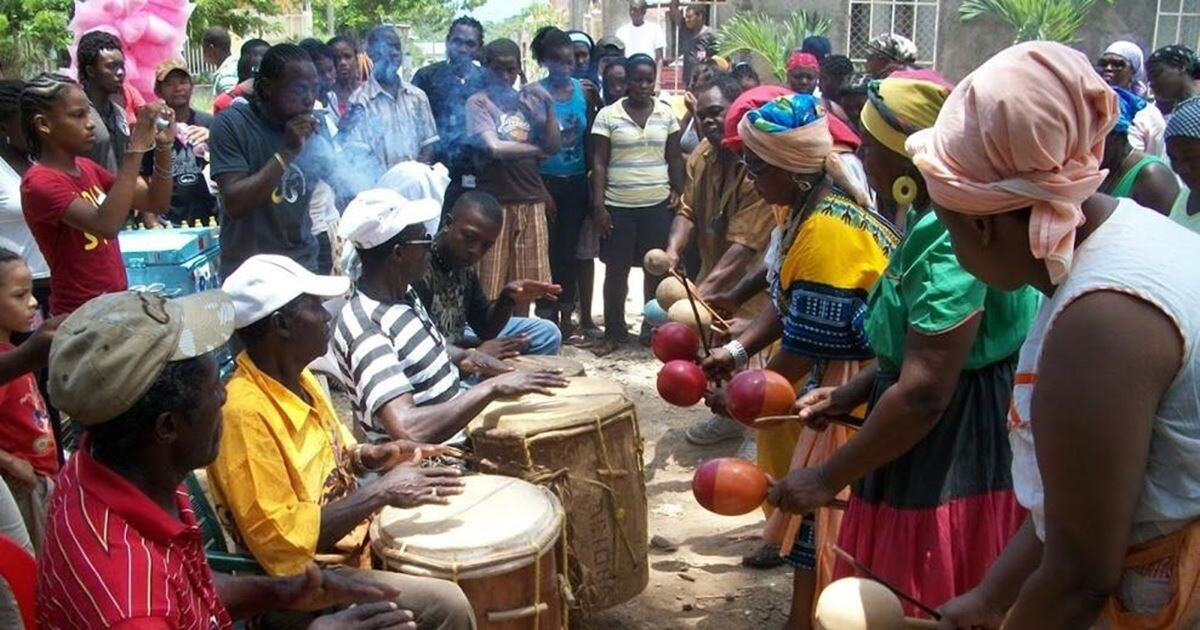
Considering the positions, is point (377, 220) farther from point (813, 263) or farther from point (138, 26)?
point (138, 26)

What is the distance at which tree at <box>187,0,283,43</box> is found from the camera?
18891 millimetres

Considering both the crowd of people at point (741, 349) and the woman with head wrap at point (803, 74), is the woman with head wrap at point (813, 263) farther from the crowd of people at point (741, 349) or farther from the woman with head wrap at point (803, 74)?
the woman with head wrap at point (803, 74)

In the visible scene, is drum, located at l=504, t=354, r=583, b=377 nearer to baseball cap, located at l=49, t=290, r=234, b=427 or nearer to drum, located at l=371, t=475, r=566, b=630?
drum, located at l=371, t=475, r=566, b=630

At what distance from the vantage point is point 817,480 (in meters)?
2.92

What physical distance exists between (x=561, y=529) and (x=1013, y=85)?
Result: 2132 mm

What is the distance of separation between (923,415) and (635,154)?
561cm

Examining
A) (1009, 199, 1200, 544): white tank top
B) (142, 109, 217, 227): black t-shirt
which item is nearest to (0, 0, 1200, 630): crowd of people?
(1009, 199, 1200, 544): white tank top

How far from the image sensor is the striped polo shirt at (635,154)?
8.08 meters

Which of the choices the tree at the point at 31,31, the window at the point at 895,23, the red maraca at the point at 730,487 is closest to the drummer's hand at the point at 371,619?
the red maraca at the point at 730,487

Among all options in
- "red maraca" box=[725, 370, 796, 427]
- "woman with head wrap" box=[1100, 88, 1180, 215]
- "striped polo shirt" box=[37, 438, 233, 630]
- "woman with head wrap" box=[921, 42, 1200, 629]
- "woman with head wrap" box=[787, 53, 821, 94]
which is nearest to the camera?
"woman with head wrap" box=[921, 42, 1200, 629]

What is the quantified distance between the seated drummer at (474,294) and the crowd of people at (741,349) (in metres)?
0.02

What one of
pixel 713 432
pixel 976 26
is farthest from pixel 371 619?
pixel 976 26

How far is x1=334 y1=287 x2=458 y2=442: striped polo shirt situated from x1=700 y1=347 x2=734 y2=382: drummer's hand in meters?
0.95

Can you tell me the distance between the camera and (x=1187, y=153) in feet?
14.8
